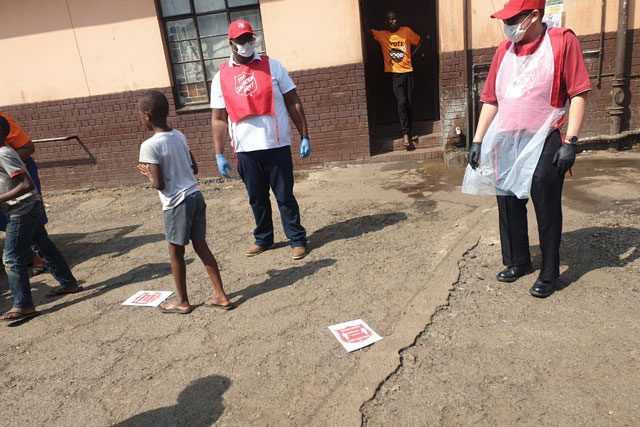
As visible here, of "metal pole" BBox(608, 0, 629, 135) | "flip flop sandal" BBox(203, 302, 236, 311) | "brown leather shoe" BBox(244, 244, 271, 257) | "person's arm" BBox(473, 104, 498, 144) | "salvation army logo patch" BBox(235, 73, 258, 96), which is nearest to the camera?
"person's arm" BBox(473, 104, 498, 144)

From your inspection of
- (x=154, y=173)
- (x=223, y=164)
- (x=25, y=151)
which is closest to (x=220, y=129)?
(x=223, y=164)

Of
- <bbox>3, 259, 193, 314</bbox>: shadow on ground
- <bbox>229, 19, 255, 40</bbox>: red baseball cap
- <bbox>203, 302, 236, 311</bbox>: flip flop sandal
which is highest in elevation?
<bbox>229, 19, 255, 40</bbox>: red baseball cap

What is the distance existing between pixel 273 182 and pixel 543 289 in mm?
2438

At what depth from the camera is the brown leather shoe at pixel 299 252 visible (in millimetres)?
4578

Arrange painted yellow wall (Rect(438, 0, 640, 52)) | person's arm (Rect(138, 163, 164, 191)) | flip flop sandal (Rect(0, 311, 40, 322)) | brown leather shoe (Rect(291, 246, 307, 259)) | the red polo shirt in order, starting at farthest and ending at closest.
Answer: painted yellow wall (Rect(438, 0, 640, 52))
brown leather shoe (Rect(291, 246, 307, 259))
flip flop sandal (Rect(0, 311, 40, 322))
person's arm (Rect(138, 163, 164, 191))
the red polo shirt

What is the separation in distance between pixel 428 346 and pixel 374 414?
661 millimetres

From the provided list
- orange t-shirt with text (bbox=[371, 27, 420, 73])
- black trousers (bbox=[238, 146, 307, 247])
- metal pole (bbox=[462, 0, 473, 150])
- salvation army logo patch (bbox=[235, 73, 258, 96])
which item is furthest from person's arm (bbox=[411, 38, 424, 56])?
salvation army logo patch (bbox=[235, 73, 258, 96])

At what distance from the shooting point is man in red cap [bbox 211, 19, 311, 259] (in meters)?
4.31

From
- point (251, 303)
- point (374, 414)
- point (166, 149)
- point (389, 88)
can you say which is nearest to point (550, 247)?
point (374, 414)

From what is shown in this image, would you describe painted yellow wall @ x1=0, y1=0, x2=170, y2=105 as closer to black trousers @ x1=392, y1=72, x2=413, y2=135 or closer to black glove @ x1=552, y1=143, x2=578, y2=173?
black trousers @ x1=392, y1=72, x2=413, y2=135

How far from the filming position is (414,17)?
8219mm

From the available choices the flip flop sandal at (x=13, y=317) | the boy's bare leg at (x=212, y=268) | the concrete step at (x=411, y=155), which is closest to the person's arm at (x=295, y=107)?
the boy's bare leg at (x=212, y=268)

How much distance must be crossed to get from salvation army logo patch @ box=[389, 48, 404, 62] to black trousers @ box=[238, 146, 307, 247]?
3.80 meters

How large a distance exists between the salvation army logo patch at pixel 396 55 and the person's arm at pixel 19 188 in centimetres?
555
